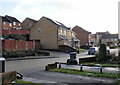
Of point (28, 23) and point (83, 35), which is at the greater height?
point (28, 23)

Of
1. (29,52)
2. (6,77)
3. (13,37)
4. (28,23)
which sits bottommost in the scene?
(6,77)

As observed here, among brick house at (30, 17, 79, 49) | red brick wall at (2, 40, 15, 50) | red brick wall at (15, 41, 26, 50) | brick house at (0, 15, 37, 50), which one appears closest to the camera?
red brick wall at (2, 40, 15, 50)

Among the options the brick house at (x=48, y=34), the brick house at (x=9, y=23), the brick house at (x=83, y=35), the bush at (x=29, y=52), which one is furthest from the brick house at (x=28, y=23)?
the bush at (x=29, y=52)

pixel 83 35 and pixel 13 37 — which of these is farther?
pixel 83 35

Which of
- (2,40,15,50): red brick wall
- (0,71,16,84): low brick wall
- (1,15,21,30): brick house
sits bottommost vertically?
(0,71,16,84): low brick wall

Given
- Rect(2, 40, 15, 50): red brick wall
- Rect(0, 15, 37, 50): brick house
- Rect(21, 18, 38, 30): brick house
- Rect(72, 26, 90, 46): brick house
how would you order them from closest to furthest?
Rect(2, 40, 15, 50): red brick wall < Rect(0, 15, 37, 50): brick house < Rect(21, 18, 38, 30): brick house < Rect(72, 26, 90, 46): brick house

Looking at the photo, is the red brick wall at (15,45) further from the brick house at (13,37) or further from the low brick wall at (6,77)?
the low brick wall at (6,77)

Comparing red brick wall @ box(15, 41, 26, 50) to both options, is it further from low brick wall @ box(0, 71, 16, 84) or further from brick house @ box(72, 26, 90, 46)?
brick house @ box(72, 26, 90, 46)

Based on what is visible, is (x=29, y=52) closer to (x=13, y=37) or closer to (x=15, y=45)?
(x=15, y=45)

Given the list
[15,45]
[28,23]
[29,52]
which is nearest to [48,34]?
Answer: [29,52]

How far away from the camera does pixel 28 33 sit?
4725cm

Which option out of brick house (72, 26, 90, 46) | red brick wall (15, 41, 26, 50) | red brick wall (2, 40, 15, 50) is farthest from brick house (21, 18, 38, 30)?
red brick wall (2, 40, 15, 50)

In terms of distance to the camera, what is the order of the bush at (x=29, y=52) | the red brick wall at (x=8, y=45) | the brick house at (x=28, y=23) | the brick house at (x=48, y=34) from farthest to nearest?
the brick house at (x=28, y=23) < the brick house at (x=48, y=34) < the bush at (x=29, y=52) < the red brick wall at (x=8, y=45)

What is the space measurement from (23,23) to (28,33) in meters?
23.6
